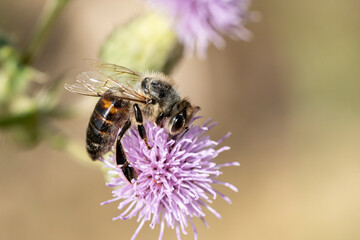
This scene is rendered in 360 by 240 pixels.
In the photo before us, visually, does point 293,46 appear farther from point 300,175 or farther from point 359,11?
point 300,175

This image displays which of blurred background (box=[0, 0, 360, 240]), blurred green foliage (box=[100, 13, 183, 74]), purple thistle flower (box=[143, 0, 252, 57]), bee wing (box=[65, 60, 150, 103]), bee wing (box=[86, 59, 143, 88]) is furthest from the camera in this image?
blurred background (box=[0, 0, 360, 240])

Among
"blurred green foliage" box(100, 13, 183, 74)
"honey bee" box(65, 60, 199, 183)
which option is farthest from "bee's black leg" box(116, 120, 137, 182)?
"blurred green foliage" box(100, 13, 183, 74)

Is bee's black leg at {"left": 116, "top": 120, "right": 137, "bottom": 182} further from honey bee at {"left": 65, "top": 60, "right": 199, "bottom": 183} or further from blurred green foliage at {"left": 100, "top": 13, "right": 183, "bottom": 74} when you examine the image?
blurred green foliage at {"left": 100, "top": 13, "right": 183, "bottom": 74}

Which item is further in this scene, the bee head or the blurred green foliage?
the blurred green foliage

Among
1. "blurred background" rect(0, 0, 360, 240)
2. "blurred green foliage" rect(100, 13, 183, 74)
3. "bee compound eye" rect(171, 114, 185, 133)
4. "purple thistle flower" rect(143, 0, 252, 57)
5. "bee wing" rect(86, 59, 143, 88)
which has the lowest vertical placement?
"bee compound eye" rect(171, 114, 185, 133)

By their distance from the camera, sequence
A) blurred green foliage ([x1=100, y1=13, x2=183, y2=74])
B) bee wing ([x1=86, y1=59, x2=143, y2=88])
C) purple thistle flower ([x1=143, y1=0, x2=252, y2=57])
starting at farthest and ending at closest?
purple thistle flower ([x1=143, y1=0, x2=252, y2=57]) < blurred green foliage ([x1=100, y1=13, x2=183, y2=74]) < bee wing ([x1=86, y1=59, x2=143, y2=88])

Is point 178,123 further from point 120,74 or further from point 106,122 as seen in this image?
point 120,74

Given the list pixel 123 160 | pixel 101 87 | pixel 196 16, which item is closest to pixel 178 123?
pixel 123 160
